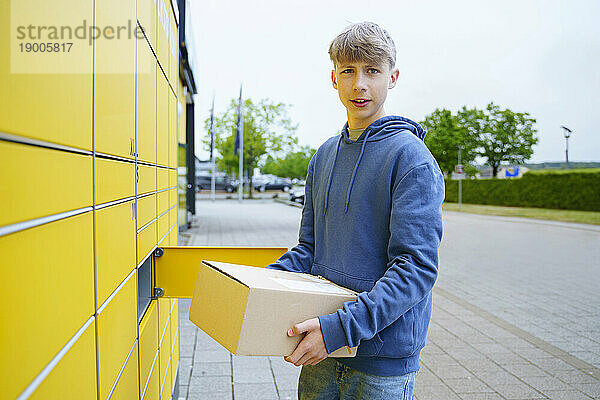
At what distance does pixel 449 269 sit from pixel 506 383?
580 cm

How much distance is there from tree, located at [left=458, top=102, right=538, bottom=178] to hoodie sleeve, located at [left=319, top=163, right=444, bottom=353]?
49385mm

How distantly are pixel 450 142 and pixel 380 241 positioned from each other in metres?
49.2

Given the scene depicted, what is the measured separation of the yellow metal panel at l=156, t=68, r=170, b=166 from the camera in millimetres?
2793

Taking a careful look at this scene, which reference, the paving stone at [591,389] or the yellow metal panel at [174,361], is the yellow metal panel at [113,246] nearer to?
the yellow metal panel at [174,361]

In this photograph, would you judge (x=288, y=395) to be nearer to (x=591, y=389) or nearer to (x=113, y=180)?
(x=591, y=389)

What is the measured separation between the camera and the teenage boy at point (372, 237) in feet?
5.72

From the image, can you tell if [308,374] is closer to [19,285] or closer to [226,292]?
[226,292]

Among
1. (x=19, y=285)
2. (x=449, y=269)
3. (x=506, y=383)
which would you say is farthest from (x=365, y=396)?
(x=449, y=269)

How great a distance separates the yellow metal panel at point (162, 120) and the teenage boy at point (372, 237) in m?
0.94

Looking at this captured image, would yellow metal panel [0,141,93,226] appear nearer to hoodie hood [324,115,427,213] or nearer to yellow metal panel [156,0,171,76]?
hoodie hood [324,115,427,213]

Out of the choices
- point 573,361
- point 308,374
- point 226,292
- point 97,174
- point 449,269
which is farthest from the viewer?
point 449,269

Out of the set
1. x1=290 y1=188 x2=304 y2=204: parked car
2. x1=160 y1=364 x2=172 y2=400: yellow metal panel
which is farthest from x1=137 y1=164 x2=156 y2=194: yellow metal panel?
x1=290 y1=188 x2=304 y2=204: parked car

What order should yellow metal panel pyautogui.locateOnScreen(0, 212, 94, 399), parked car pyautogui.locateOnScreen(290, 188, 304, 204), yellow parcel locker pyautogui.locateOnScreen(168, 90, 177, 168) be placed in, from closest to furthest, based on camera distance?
yellow metal panel pyautogui.locateOnScreen(0, 212, 94, 399), yellow parcel locker pyautogui.locateOnScreen(168, 90, 177, 168), parked car pyautogui.locateOnScreen(290, 188, 304, 204)

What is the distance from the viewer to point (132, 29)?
185cm
